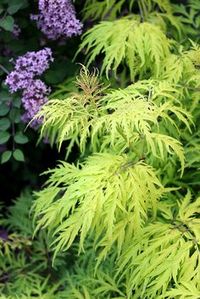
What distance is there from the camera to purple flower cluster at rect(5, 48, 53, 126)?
2.10 metres

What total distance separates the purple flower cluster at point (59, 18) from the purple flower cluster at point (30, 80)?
9 centimetres

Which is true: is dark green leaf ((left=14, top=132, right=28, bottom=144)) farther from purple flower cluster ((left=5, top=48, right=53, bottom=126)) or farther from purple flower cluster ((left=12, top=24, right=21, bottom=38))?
purple flower cluster ((left=12, top=24, right=21, bottom=38))

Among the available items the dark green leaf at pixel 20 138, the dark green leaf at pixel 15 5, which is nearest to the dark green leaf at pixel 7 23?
the dark green leaf at pixel 15 5

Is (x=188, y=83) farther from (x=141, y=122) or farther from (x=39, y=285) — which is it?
(x=39, y=285)

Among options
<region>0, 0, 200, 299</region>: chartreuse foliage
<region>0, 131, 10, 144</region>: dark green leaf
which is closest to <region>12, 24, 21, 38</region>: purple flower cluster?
<region>0, 0, 200, 299</region>: chartreuse foliage

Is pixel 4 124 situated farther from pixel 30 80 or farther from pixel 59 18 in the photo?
pixel 59 18

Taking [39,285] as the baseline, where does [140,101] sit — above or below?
above

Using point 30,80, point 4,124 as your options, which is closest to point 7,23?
point 30,80

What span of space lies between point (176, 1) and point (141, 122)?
4.11 ft

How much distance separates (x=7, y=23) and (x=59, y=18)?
189mm

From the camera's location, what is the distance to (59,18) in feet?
7.03

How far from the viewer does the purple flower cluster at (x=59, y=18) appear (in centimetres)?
210

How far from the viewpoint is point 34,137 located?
2.58 meters

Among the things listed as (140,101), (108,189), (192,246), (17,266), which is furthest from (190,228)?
(17,266)
